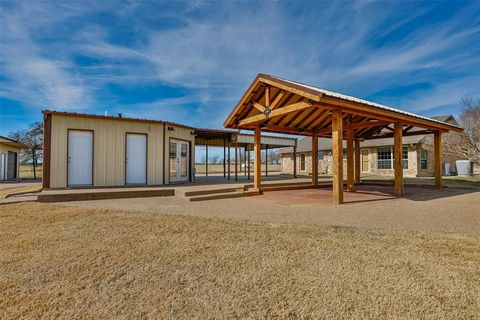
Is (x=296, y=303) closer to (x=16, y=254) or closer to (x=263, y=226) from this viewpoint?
(x=263, y=226)

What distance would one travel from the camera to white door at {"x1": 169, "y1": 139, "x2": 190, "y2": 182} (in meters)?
11.4

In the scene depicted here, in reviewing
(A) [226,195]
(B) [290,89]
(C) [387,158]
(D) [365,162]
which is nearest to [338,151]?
(B) [290,89]

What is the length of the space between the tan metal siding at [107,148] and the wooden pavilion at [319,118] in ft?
11.3

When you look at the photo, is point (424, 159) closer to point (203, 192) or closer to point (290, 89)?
point (290, 89)

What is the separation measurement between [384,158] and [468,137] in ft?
17.6

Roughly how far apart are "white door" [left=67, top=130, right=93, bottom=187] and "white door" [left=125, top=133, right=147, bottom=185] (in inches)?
51.8

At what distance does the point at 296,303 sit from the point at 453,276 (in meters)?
1.73

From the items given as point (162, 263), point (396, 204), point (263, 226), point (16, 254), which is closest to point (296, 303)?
point (162, 263)

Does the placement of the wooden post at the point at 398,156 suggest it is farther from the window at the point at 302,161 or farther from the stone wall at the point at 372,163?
the window at the point at 302,161

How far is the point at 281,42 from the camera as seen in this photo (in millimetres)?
11531

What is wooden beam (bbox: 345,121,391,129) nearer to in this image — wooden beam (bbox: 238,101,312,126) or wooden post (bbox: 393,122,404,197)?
wooden post (bbox: 393,122,404,197)

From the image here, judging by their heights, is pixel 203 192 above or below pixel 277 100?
below

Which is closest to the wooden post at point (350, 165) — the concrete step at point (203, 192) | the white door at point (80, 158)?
the concrete step at point (203, 192)

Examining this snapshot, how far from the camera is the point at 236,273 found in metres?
2.49
